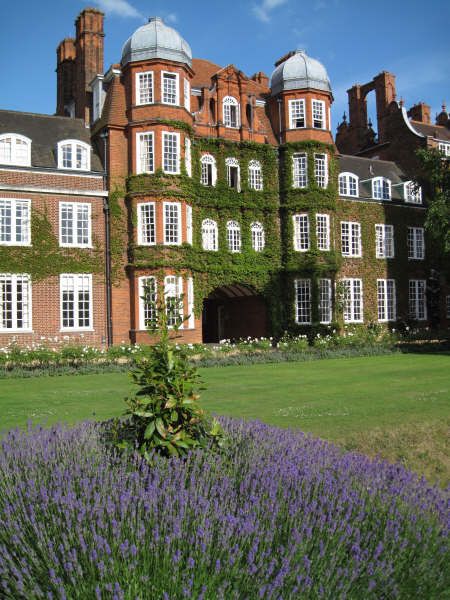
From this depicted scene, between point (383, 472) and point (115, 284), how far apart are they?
919 inches

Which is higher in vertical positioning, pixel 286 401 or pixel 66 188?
pixel 66 188

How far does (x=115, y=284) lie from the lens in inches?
1074

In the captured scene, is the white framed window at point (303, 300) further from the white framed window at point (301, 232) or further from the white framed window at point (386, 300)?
the white framed window at point (386, 300)

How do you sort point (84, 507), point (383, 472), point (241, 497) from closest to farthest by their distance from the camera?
point (84, 507), point (241, 497), point (383, 472)

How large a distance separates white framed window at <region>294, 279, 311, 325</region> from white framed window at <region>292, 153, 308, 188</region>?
514 cm

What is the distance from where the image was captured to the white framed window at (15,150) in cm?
2600

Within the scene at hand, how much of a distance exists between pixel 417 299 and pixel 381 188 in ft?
23.8

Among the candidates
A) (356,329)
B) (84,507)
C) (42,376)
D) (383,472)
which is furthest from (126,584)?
(356,329)

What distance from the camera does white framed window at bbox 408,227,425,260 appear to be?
124 feet

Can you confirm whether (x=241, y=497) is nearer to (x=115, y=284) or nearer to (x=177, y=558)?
(x=177, y=558)

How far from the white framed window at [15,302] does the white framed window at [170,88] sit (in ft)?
34.2

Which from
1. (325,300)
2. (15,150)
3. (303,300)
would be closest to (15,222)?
(15,150)

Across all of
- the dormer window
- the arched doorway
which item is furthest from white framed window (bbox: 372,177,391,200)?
the dormer window

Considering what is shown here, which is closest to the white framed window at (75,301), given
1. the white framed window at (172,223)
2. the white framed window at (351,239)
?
the white framed window at (172,223)
